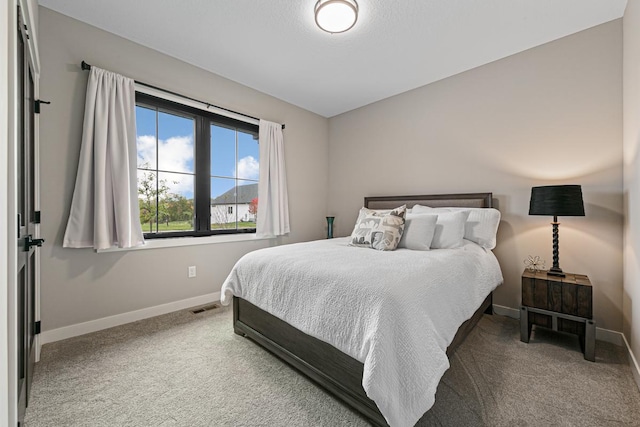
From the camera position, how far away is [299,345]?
173cm

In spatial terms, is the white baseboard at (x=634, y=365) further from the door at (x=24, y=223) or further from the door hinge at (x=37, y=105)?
the door hinge at (x=37, y=105)

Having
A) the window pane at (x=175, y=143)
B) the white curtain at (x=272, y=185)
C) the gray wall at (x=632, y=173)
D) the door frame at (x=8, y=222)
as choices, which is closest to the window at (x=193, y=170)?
the window pane at (x=175, y=143)

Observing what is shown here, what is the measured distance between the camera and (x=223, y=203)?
333 cm

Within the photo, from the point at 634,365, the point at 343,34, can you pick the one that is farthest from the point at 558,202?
the point at 343,34

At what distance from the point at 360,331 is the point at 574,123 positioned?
2698 mm

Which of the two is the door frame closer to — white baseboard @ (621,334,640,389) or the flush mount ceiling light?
the flush mount ceiling light

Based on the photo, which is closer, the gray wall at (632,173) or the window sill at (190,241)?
the gray wall at (632,173)

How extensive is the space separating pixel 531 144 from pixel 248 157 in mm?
3134

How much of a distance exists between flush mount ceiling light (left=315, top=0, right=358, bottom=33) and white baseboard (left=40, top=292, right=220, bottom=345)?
115 inches

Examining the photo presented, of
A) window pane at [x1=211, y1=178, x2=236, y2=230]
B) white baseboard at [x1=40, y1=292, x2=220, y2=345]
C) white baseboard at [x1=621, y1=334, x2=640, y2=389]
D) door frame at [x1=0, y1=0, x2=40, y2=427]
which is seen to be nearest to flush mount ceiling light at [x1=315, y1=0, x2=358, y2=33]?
door frame at [x1=0, y1=0, x2=40, y2=427]

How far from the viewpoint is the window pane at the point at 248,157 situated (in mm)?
3498

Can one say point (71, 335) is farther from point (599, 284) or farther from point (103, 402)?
point (599, 284)

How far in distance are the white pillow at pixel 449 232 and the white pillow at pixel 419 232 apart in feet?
0.27

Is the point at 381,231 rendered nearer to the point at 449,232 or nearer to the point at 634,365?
the point at 449,232
